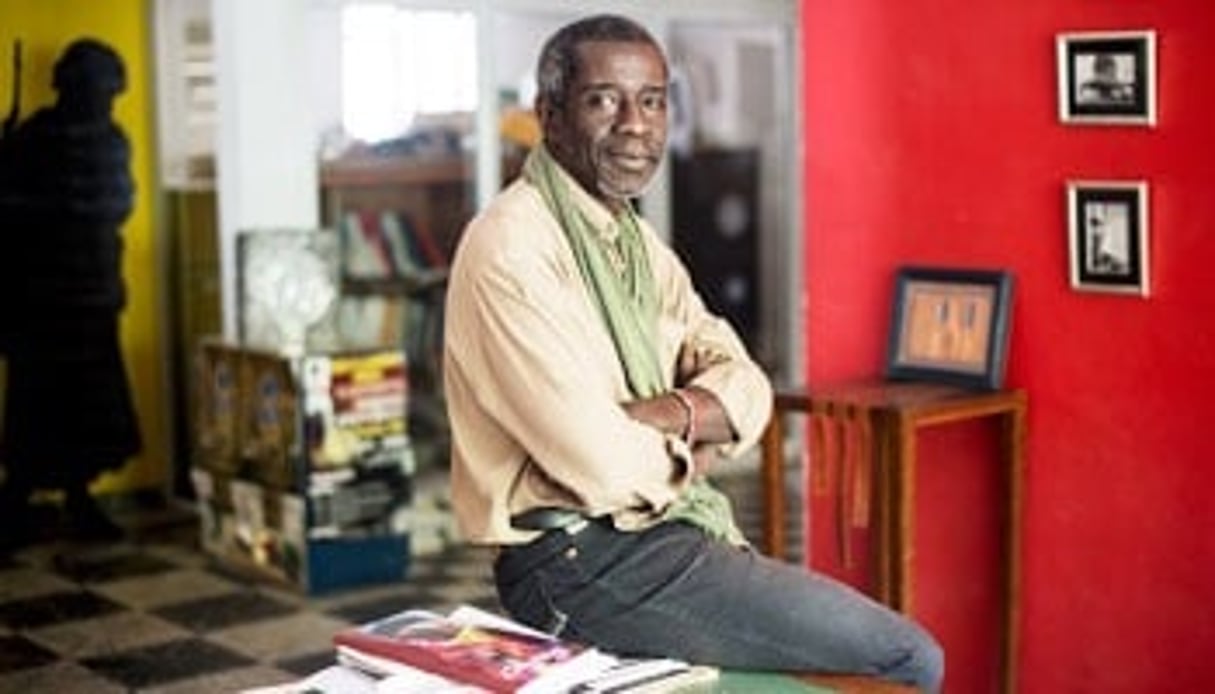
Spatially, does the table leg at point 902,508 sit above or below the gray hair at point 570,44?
below

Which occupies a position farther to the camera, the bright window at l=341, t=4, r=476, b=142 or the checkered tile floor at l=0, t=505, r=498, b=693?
the bright window at l=341, t=4, r=476, b=142

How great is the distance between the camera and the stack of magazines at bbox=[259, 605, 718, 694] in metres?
2.19

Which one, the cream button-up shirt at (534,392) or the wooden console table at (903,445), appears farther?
the wooden console table at (903,445)

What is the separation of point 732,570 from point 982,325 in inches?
51.8

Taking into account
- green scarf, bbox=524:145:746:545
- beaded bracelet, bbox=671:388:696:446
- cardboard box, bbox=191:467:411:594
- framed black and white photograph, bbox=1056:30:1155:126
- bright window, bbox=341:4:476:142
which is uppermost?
bright window, bbox=341:4:476:142

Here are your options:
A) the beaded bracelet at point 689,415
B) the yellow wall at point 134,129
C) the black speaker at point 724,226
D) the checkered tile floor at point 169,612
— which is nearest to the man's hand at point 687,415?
the beaded bracelet at point 689,415

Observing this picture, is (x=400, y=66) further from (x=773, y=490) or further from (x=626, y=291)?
(x=626, y=291)

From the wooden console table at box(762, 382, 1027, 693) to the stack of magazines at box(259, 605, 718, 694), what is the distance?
1094 millimetres

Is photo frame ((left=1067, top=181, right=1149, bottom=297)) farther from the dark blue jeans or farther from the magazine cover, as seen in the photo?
the magazine cover

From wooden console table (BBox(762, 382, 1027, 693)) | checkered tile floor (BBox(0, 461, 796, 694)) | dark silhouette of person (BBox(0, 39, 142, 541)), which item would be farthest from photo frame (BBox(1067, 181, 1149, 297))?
dark silhouette of person (BBox(0, 39, 142, 541))

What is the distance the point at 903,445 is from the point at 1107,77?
0.81m

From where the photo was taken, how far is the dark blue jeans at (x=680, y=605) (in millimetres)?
2439

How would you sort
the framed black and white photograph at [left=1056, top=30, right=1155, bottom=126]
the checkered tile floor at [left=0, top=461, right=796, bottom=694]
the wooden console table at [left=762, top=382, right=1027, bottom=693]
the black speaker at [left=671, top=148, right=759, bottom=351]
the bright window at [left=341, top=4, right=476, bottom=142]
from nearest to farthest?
the framed black and white photograph at [left=1056, top=30, right=1155, bottom=126] → the wooden console table at [left=762, top=382, right=1027, bottom=693] → the checkered tile floor at [left=0, top=461, right=796, bottom=694] → the bright window at [left=341, top=4, right=476, bottom=142] → the black speaker at [left=671, top=148, right=759, bottom=351]

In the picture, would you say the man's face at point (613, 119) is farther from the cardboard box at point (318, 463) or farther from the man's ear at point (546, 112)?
the cardboard box at point (318, 463)
